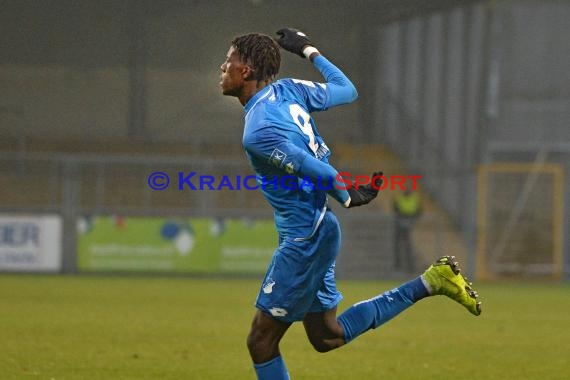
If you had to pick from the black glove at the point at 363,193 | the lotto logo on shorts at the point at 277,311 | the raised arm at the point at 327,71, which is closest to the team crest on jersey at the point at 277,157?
the black glove at the point at 363,193

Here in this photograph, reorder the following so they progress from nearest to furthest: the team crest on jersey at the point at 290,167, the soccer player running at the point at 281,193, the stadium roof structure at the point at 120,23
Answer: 1. the team crest on jersey at the point at 290,167
2. the soccer player running at the point at 281,193
3. the stadium roof structure at the point at 120,23

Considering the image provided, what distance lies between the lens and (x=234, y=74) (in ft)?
22.4

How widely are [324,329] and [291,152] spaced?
139 centimetres

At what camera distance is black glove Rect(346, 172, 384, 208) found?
21.2 feet

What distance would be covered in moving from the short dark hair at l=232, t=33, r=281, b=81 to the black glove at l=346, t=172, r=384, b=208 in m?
0.88

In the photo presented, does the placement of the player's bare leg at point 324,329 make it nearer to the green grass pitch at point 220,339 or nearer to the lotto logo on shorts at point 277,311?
the lotto logo on shorts at point 277,311

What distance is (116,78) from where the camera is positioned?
29031mm

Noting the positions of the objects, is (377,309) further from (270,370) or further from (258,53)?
(258,53)

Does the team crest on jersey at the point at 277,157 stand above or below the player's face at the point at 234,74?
below

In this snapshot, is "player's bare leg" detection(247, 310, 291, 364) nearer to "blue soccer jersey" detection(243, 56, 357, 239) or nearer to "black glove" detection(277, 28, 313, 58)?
"blue soccer jersey" detection(243, 56, 357, 239)

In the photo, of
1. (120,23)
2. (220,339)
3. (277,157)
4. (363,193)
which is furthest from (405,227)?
(277,157)

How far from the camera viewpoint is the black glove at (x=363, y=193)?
21.2 ft

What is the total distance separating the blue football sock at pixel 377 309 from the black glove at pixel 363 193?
117 cm

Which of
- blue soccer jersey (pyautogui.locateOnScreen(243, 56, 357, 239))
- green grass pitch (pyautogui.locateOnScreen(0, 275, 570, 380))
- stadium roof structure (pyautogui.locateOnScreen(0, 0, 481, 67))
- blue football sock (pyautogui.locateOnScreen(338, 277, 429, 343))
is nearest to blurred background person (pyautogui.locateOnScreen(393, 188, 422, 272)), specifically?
green grass pitch (pyautogui.locateOnScreen(0, 275, 570, 380))
